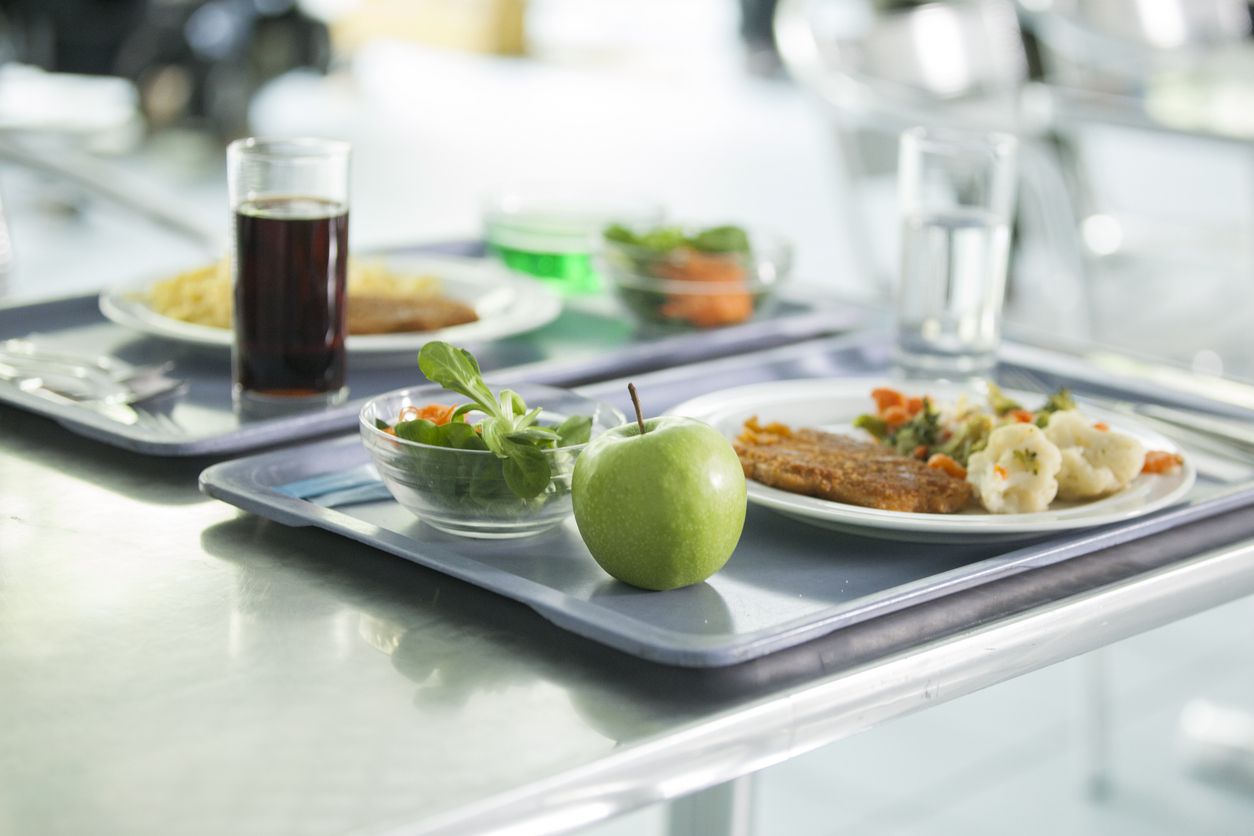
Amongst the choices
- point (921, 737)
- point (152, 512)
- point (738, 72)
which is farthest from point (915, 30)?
point (738, 72)

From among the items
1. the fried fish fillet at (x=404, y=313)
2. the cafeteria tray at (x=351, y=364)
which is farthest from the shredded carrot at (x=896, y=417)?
the fried fish fillet at (x=404, y=313)

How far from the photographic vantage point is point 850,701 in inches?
25.3

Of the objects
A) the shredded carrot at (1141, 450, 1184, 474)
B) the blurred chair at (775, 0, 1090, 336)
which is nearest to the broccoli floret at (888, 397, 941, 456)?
the shredded carrot at (1141, 450, 1184, 474)

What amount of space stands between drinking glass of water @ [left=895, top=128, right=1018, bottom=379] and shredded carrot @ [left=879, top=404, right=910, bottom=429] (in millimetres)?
212

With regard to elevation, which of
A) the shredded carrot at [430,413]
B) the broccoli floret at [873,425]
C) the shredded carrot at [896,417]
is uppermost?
the shredded carrot at [430,413]

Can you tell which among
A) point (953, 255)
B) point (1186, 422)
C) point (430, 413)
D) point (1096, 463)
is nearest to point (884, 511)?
point (1096, 463)

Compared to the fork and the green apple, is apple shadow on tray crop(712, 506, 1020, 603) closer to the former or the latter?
the green apple

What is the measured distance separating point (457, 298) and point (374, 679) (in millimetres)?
736

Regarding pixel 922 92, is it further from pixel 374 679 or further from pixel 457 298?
pixel 374 679

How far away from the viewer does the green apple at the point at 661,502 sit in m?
0.70

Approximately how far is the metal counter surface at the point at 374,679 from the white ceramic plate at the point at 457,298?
0.30 meters

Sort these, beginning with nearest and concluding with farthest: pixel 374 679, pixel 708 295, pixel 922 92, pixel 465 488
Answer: pixel 374 679
pixel 465 488
pixel 708 295
pixel 922 92

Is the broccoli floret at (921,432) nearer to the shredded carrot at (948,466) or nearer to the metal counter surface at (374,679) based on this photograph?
the shredded carrot at (948,466)

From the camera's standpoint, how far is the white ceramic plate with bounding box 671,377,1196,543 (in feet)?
2.57
